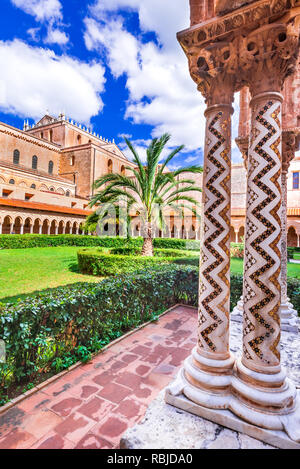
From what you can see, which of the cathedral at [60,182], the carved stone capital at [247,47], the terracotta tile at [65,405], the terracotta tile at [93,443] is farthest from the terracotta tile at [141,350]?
the cathedral at [60,182]

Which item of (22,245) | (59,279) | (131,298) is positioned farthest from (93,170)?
(131,298)

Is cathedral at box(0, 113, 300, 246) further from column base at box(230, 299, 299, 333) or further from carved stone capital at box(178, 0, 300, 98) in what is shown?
carved stone capital at box(178, 0, 300, 98)

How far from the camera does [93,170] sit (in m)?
38.9

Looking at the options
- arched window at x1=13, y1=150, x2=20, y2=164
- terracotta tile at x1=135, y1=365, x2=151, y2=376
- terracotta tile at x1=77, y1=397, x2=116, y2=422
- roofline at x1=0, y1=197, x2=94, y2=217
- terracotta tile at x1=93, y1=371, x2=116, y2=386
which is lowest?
terracotta tile at x1=93, y1=371, x2=116, y2=386

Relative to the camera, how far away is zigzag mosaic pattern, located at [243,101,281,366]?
1.89 meters

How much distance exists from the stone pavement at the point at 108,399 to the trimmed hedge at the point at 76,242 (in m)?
12.3

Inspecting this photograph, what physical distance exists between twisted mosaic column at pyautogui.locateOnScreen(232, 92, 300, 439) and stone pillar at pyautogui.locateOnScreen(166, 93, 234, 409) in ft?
0.61

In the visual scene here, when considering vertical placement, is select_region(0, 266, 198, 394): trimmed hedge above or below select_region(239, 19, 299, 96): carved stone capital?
below

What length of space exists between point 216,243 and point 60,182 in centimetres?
3906

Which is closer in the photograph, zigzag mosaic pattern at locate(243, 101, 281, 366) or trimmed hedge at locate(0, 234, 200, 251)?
zigzag mosaic pattern at locate(243, 101, 281, 366)

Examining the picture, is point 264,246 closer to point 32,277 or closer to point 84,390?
point 84,390

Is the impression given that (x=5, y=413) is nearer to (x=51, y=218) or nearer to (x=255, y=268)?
(x=255, y=268)

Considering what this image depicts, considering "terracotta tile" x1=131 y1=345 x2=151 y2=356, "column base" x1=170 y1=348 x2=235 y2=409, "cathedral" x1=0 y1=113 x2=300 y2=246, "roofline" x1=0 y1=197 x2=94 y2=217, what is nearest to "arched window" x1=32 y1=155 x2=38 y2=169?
"cathedral" x1=0 y1=113 x2=300 y2=246

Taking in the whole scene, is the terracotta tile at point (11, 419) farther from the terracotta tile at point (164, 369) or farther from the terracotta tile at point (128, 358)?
the terracotta tile at point (164, 369)
